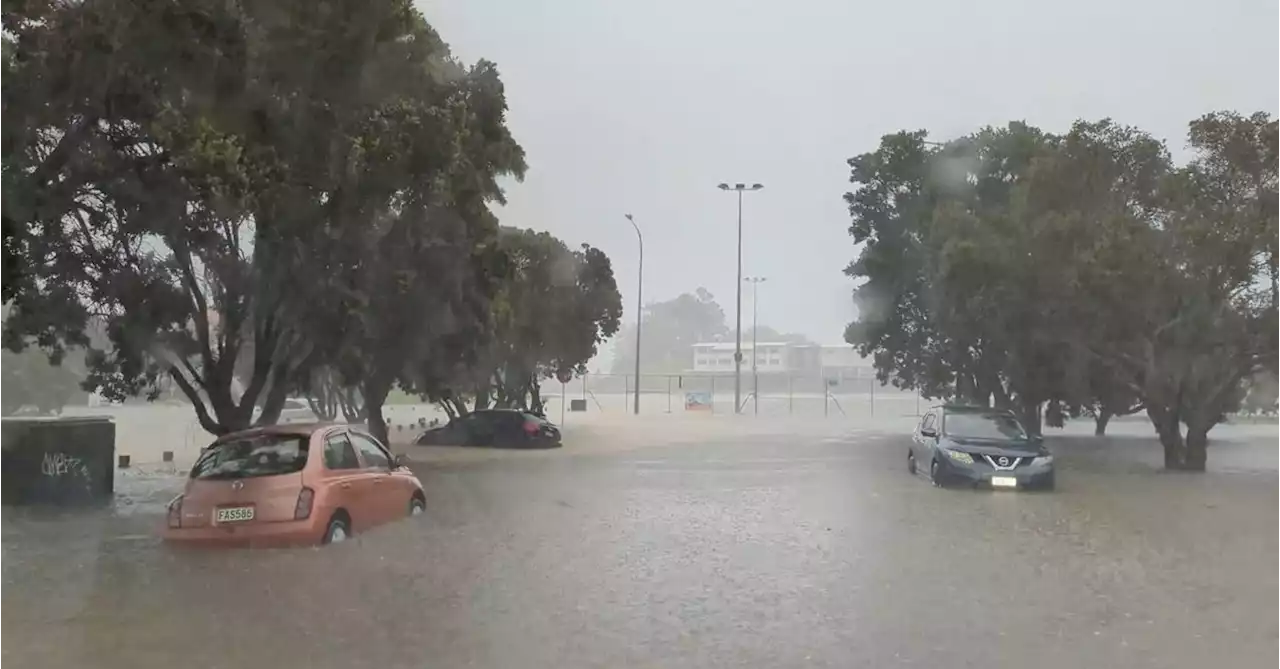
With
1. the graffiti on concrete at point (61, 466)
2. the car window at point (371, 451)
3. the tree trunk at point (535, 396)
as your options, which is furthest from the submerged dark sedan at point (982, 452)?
the tree trunk at point (535, 396)

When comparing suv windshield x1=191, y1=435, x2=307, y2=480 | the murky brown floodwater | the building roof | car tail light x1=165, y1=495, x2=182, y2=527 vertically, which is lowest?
the murky brown floodwater

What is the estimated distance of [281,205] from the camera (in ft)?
48.5

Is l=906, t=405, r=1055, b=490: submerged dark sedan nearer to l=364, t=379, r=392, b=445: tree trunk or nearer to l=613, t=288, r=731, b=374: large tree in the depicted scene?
l=364, t=379, r=392, b=445: tree trunk

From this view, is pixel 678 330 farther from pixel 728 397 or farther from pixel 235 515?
pixel 235 515

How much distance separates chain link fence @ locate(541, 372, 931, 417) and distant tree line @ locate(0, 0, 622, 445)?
3874cm

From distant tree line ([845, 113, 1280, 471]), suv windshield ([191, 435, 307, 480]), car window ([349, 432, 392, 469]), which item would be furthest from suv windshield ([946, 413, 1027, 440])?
suv windshield ([191, 435, 307, 480])

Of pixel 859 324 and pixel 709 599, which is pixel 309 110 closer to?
pixel 709 599

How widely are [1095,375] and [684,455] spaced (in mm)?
9838

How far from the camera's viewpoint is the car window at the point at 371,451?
45.5 feet

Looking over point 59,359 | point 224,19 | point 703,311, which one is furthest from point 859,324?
point 703,311

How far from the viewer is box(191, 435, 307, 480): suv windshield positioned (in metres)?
12.5

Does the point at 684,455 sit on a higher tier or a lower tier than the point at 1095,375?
lower

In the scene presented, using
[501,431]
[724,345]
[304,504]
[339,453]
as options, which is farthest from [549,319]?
[724,345]

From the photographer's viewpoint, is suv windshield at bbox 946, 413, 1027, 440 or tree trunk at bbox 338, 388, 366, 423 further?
tree trunk at bbox 338, 388, 366, 423
